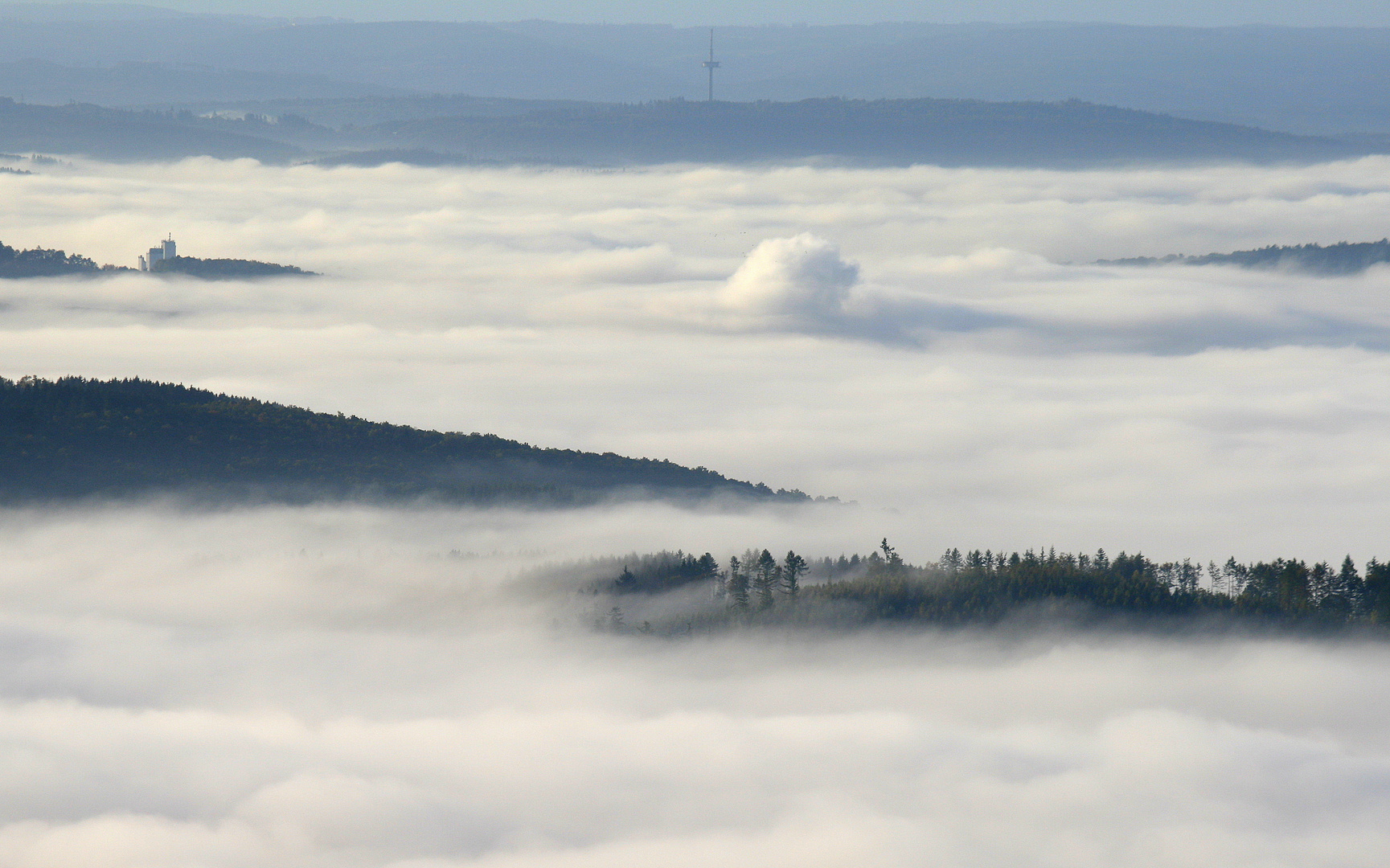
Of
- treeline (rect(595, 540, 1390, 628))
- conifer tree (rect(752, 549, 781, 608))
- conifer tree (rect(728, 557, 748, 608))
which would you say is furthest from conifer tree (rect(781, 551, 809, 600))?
conifer tree (rect(728, 557, 748, 608))

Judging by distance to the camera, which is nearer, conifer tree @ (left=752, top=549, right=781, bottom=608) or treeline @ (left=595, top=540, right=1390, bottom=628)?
treeline @ (left=595, top=540, right=1390, bottom=628)

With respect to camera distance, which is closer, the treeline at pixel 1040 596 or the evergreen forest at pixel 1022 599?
the treeline at pixel 1040 596

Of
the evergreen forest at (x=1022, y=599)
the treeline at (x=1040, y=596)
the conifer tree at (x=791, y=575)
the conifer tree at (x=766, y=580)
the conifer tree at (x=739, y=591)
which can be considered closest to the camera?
the treeline at (x=1040, y=596)

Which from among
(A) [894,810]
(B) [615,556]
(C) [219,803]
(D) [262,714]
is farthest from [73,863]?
(B) [615,556]

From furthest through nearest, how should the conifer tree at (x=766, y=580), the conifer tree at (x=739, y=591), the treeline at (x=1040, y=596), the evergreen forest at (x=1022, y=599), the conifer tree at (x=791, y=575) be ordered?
the conifer tree at (x=791, y=575)
the conifer tree at (x=766, y=580)
the conifer tree at (x=739, y=591)
the evergreen forest at (x=1022, y=599)
the treeline at (x=1040, y=596)

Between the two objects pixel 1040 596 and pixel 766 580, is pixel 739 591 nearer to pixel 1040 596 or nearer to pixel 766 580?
pixel 766 580

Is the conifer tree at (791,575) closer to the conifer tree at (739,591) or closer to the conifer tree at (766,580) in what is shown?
the conifer tree at (766,580)

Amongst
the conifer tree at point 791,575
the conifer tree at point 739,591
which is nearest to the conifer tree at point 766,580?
the conifer tree at point 791,575

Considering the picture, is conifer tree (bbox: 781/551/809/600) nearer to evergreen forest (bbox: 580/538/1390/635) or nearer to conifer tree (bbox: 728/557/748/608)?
evergreen forest (bbox: 580/538/1390/635)

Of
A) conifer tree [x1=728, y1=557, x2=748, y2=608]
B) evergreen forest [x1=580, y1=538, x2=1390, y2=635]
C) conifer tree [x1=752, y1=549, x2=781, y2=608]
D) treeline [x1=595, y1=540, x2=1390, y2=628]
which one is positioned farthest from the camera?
conifer tree [x1=752, y1=549, x2=781, y2=608]

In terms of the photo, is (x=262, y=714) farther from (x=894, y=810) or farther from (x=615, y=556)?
(x=894, y=810)
